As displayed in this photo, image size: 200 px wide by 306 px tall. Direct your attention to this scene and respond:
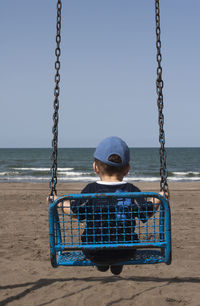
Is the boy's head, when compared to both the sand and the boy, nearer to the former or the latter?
the boy

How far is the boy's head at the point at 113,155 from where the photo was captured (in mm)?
2451

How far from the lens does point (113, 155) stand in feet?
8.05

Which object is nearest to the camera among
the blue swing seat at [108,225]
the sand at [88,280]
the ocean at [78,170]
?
the blue swing seat at [108,225]

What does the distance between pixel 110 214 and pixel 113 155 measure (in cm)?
41

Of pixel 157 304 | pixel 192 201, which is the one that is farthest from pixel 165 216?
pixel 192 201

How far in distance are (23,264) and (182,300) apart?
2.35 meters

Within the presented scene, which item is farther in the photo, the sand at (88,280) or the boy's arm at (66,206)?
the sand at (88,280)

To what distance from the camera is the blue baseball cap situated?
245 cm

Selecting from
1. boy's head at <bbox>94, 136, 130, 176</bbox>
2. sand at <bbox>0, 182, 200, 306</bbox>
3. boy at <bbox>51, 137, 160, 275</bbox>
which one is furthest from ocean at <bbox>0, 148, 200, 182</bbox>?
boy's head at <bbox>94, 136, 130, 176</bbox>

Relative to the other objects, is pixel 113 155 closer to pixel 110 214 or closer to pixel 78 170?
pixel 110 214

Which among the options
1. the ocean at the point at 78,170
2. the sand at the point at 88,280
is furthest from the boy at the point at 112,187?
the ocean at the point at 78,170

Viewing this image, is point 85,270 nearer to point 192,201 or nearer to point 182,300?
point 182,300

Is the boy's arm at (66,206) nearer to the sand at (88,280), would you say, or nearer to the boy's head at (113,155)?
the boy's head at (113,155)

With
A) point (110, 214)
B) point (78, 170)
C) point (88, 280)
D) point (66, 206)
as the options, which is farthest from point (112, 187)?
point (78, 170)
